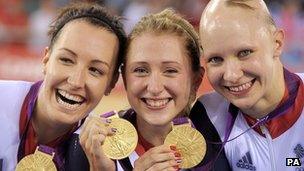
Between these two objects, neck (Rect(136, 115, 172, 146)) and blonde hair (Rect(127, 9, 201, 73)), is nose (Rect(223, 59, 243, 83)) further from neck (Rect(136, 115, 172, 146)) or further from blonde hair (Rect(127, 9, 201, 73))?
neck (Rect(136, 115, 172, 146))

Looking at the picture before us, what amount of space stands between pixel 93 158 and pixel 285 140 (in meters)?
0.79

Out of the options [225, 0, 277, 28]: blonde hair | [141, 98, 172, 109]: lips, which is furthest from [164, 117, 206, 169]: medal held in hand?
[225, 0, 277, 28]: blonde hair

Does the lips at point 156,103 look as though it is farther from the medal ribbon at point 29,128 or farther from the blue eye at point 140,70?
the medal ribbon at point 29,128

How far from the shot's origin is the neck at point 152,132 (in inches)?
106

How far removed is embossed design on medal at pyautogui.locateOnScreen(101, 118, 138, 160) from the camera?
2492 mm

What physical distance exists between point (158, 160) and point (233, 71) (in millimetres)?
456

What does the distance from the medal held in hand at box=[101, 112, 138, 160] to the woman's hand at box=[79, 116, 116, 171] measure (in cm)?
2

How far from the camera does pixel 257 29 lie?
2.52 meters

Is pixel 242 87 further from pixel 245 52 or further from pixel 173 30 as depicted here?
pixel 173 30

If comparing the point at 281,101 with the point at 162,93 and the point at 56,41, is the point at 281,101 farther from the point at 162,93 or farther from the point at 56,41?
the point at 56,41

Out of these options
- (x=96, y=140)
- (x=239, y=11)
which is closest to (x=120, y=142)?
(x=96, y=140)

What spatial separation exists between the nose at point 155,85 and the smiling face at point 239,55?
0.20 meters

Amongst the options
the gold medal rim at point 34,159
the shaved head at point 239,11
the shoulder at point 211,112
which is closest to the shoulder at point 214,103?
the shoulder at point 211,112

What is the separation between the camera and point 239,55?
251 centimetres
